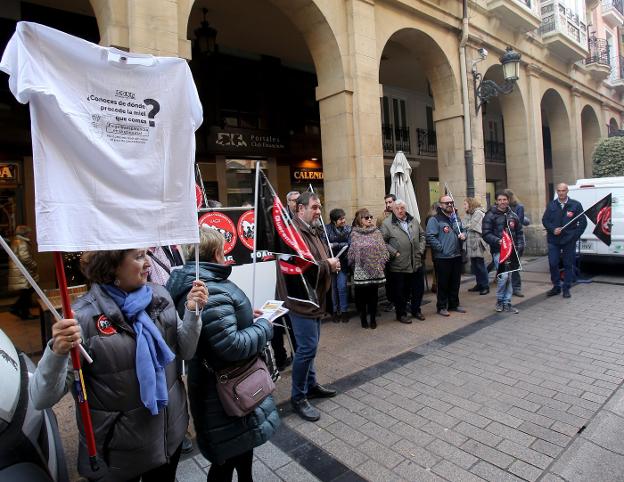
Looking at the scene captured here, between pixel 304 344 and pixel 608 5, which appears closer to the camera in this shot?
pixel 304 344

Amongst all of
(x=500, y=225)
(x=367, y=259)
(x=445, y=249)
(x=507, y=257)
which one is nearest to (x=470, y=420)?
(x=367, y=259)

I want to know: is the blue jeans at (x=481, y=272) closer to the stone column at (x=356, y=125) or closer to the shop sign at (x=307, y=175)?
the stone column at (x=356, y=125)

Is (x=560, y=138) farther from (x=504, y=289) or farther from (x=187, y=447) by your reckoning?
(x=187, y=447)

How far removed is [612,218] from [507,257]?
4277 mm

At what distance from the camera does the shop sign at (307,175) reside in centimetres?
1291

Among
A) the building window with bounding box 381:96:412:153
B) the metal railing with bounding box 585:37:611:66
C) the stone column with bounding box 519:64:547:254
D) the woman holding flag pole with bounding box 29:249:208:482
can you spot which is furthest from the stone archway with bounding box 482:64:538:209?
the woman holding flag pole with bounding box 29:249:208:482

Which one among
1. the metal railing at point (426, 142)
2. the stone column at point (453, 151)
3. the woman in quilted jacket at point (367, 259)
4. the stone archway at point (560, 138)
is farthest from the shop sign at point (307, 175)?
the stone archway at point (560, 138)

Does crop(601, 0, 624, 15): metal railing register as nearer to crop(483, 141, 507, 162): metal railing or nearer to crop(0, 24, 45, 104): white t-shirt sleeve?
crop(483, 141, 507, 162): metal railing

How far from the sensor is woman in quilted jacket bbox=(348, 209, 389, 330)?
6.02 m

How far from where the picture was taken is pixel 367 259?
6035mm

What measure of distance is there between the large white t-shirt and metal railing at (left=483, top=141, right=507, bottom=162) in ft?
69.0

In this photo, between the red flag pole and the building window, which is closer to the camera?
the red flag pole

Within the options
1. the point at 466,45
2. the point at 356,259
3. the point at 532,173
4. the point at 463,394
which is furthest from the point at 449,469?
the point at 532,173

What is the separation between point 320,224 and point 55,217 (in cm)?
364
